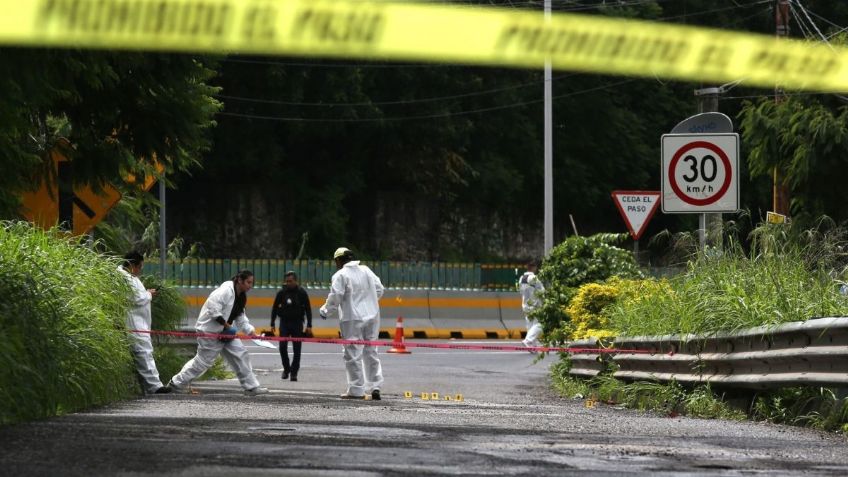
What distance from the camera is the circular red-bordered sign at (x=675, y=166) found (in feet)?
53.2

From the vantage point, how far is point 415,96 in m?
54.3

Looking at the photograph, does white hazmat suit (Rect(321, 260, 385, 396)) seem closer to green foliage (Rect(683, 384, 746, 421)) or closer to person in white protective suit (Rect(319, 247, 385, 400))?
person in white protective suit (Rect(319, 247, 385, 400))

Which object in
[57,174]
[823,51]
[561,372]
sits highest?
[823,51]

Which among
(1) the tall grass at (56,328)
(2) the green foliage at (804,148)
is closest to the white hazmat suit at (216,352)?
(1) the tall grass at (56,328)

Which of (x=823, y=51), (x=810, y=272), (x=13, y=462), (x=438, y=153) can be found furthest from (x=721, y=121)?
(x=438, y=153)

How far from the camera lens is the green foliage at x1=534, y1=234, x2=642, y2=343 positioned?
70.4 feet

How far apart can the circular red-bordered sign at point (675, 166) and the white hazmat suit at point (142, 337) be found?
552 cm

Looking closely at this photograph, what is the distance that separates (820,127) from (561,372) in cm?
1322

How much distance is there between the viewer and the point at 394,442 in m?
9.78

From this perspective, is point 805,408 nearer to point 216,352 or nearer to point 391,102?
point 216,352

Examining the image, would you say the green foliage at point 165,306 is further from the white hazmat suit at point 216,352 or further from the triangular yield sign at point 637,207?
the triangular yield sign at point 637,207

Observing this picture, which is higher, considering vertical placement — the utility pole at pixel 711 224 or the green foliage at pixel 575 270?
the utility pole at pixel 711 224

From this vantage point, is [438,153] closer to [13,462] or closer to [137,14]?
[137,14]

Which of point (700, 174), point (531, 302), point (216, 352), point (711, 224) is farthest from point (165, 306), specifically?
point (700, 174)
